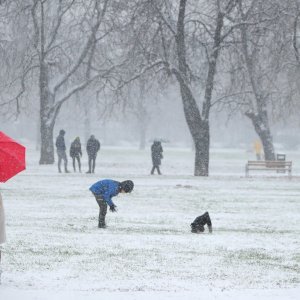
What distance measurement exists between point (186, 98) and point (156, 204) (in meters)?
12.0

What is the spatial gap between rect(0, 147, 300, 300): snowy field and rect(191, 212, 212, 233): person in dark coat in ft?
0.61

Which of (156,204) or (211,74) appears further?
(211,74)

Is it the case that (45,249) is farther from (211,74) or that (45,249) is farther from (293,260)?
(211,74)

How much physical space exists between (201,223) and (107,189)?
1.85 metres

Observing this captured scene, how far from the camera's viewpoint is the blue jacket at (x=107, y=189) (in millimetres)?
13180

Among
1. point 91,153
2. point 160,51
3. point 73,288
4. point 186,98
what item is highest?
point 160,51

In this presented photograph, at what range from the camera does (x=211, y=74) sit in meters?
30.5

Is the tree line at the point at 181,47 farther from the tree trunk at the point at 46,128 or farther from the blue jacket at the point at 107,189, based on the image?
the blue jacket at the point at 107,189

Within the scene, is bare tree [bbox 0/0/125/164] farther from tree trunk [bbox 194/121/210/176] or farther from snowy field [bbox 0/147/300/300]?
snowy field [bbox 0/147/300/300]

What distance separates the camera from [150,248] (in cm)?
1175

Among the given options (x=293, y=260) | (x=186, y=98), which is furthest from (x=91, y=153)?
(x=293, y=260)

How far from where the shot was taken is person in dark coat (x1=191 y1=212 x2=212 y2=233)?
13.7 metres

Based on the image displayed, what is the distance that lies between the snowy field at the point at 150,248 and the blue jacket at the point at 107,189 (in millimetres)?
658

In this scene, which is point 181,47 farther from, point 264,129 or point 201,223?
A: point 201,223
